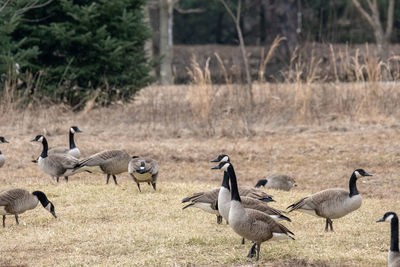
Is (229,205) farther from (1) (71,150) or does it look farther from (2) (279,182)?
(1) (71,150)

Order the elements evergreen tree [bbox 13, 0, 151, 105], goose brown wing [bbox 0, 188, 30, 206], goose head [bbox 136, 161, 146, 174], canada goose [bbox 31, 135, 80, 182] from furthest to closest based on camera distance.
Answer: evergreen tree [bbox 13, 0, 151, 105], canada goose [bbox 31, 135, 80, 182], goose head [bbox 136, 161, 146, 174], goose brown wing [bbox 0, 188, 30, 206]

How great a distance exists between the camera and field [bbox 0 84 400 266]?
763cm

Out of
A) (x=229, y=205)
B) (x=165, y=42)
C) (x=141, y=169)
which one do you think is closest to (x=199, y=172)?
(x=141, y=169)

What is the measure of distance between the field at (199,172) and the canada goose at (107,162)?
0.36 metres

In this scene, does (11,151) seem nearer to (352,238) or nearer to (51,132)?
(51,132)

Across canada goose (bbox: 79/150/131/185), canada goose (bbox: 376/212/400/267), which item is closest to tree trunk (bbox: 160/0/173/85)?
canada goose (bbox: 79/150/131/185)

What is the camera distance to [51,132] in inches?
680

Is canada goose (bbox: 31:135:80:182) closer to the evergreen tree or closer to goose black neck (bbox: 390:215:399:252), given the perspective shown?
goose black neck (bbox: 390:215:399:252)

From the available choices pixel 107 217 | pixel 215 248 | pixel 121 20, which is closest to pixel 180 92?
pixel 121 20

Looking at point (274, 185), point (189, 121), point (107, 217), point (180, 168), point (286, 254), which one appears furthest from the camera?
point (189, 121)

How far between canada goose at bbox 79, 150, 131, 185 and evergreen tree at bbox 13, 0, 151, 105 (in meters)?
8.08

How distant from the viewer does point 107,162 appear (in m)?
10.9

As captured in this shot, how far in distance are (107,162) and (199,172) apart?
3.64 metres

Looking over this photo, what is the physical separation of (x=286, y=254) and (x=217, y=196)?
1465 millimetres
